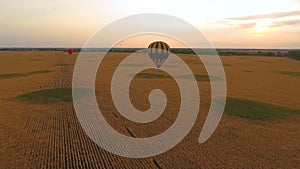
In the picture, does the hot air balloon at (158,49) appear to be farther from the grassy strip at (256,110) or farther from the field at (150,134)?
the grassy strip at (256,110)

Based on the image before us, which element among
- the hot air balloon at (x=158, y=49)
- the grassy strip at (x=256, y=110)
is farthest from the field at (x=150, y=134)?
the hot air balloon at (x=158, y=49)

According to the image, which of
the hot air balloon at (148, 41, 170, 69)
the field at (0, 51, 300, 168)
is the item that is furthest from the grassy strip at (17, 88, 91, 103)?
the hot air balloon at (148, 41, 170, 69)

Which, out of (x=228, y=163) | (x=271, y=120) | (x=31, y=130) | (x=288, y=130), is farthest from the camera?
(x=271, y=120)

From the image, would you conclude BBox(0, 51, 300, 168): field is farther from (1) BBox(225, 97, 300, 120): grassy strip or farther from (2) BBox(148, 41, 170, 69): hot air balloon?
(2) BBox(148, 41, 170, 69): hot air balloon

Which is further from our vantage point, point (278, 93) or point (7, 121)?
point (278, 93)

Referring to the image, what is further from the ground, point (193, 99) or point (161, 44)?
point (161, 44)

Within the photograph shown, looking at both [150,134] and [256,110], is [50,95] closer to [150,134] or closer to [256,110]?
[150,134]

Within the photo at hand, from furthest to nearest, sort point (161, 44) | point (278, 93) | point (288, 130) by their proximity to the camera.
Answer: point (161, 44) < point (278, 93) < point (288, 130)

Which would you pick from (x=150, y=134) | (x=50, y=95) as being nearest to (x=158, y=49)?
(x=50, y=95)

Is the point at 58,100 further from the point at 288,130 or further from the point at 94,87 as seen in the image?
the point at 288,130

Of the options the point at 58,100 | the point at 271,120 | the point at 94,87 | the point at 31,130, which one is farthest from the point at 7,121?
the point at 271,120
